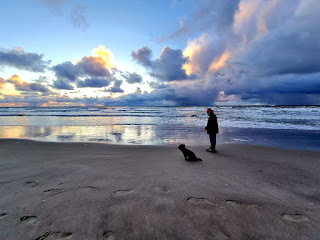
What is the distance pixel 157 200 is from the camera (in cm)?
351

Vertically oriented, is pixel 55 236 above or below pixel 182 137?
above

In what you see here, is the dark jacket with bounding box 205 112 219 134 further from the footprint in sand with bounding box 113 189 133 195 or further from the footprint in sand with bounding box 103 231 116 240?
the footprint in sand with bounding box 103 231 116 240

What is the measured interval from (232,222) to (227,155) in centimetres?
486

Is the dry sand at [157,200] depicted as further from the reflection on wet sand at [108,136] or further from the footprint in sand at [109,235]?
the reflection on wet sand at [108,136]

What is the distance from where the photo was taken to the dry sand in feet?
8.80

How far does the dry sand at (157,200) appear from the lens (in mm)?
2684

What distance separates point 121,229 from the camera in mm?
2680

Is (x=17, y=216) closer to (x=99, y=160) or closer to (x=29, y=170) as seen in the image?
(x=29, y=170)

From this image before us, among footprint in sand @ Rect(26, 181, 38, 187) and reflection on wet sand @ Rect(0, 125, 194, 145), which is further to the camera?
reflection on wet sand @ Rect(0, 125, 194, 145)

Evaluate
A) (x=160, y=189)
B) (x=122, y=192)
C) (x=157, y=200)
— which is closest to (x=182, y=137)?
(x=160, y=189)

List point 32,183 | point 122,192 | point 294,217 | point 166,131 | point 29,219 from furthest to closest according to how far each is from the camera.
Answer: point 166,131, point 32,183, point 122,192, point 294,217, point 29,219

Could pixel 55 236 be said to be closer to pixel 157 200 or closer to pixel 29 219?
pixel 29 219

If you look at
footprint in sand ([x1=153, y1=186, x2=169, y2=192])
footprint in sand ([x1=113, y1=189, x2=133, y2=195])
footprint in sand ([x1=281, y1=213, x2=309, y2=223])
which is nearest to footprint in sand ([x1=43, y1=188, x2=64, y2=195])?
footprint in sand ([x1=113, y1=189, x2=133, y2=195])

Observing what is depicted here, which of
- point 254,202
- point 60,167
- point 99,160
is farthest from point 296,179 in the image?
point 60,167
